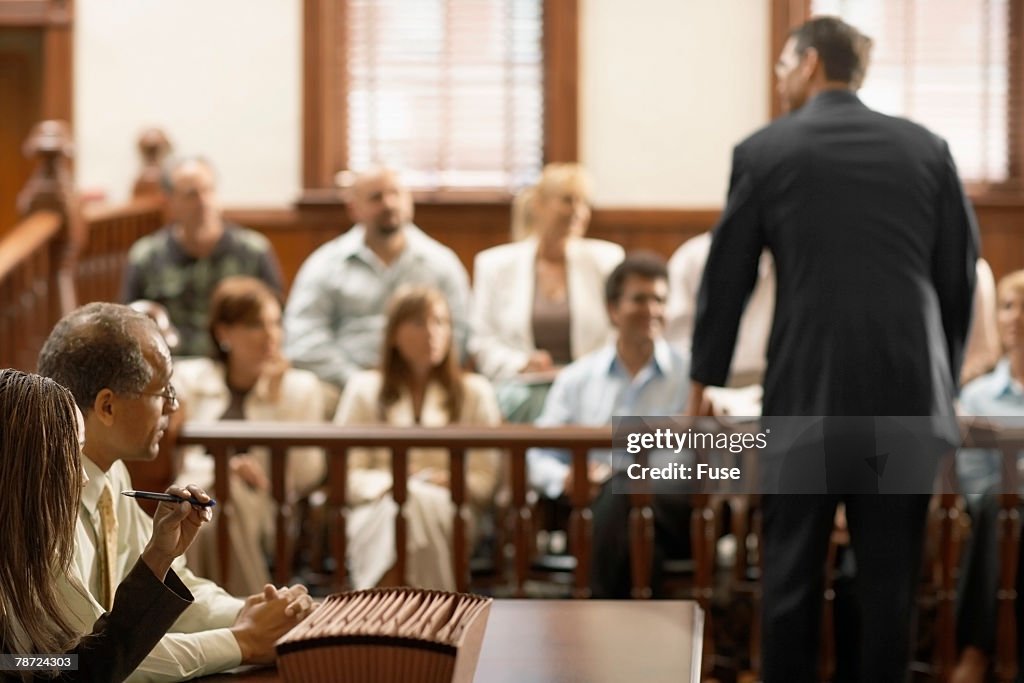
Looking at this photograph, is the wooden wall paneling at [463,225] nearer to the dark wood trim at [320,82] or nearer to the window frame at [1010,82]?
the dark wood trim at [320,82]

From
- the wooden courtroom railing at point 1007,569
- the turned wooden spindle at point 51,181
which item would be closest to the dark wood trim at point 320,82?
the turned wooden spindle at point 51,181

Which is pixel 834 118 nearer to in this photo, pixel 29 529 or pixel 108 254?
pixel 29 529

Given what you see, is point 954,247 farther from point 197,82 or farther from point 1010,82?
point 197,82

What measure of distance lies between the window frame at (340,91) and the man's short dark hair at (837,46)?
156 inches

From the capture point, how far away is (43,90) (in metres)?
7.89

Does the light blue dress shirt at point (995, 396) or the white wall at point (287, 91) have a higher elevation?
the white wall at point (287, 91)

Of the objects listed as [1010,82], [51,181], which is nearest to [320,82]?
[51,181]

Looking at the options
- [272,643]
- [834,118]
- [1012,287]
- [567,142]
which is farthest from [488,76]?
[272,643]

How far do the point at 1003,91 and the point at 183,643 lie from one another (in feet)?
20.7

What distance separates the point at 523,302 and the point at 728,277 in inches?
87.0

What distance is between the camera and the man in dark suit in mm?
3336

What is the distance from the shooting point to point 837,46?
3527 millimetres

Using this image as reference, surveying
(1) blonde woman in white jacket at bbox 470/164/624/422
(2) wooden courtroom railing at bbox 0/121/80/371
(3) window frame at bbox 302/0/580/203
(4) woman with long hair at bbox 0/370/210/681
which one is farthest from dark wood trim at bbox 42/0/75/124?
(4) woman with long hair at bbox 0/370/210/681

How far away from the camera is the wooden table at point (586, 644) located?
6.41ft
